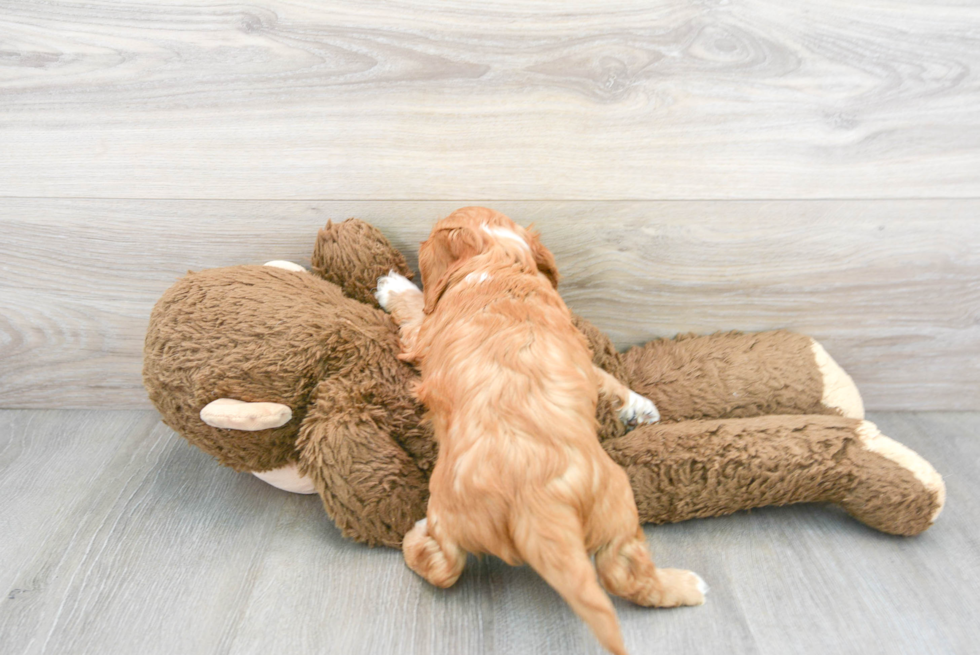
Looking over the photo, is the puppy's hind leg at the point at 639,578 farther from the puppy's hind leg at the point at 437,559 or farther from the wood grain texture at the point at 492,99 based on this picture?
the wood grain texture at the point at 492,99

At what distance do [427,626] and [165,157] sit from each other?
1012 mm

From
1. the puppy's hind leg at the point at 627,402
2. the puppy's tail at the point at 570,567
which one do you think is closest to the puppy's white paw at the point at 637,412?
the puppy's hind leg at the point at 627,402

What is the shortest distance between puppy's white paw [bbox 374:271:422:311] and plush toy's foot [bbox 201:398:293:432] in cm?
29

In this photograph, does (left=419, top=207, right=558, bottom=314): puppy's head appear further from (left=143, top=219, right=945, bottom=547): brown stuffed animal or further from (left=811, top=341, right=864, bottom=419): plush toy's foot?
(left=811, top=341, right=864, bottom=419): plush toy's foot

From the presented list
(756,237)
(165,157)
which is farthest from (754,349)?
(165,157)

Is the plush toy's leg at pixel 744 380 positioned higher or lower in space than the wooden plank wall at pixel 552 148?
lower

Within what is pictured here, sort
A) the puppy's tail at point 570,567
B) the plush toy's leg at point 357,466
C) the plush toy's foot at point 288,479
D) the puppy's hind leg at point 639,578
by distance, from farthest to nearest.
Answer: the plush toy's foot at point 288,479 → the plush toy's leg at point 357,466 → the puppy's hind leg at point 639,578 → the puppy's tail at point 570,567

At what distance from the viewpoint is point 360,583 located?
1120mm

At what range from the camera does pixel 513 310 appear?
3.45 feet

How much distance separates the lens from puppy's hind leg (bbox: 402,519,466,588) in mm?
1035

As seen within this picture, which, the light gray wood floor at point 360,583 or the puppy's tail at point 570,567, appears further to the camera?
the light gray wood floor at point 360,583

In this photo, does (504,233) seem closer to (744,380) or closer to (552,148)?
(552,148)

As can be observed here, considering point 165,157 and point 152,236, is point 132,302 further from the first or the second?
point 165,157

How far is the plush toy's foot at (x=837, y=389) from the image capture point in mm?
1336
